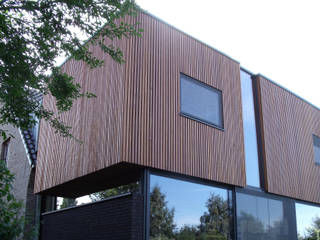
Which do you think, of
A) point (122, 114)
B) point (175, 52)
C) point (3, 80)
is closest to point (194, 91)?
point (175, 52)

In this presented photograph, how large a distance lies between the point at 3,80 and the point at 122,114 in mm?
2478

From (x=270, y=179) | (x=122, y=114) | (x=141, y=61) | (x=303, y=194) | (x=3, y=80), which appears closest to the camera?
(x=3, y=80)

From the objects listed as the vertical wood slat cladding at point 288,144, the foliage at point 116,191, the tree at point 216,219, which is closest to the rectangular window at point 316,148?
the vertical wood slat cladding at point 288,144

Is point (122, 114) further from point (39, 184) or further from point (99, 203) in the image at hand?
point (39, 184)

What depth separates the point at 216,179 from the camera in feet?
34.6

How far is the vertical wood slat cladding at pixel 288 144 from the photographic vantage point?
12.8m

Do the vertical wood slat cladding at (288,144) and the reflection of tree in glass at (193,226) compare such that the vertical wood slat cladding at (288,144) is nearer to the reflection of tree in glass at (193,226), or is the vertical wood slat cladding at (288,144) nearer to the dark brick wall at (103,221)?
the reflection of tree in glass at (193,226)

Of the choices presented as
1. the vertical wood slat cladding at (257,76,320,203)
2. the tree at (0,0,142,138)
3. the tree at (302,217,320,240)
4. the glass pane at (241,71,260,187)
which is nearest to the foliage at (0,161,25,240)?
the tree at (0,0,142,138)

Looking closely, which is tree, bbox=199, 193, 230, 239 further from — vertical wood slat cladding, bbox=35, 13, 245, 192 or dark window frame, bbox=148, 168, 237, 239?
vertical wood slat cladding, bbox=35, 13, 245, 192

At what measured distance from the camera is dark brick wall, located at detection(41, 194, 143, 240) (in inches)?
343

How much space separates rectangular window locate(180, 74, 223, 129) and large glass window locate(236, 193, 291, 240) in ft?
7.11

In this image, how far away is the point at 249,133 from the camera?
1243 cm

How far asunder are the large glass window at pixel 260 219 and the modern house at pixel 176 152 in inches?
1.1

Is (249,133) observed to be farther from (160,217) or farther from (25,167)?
(25,167)
